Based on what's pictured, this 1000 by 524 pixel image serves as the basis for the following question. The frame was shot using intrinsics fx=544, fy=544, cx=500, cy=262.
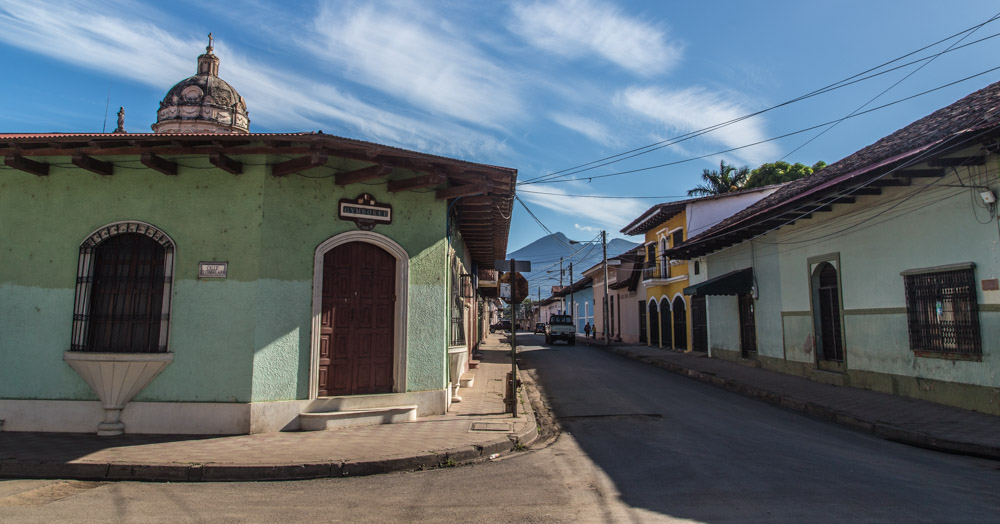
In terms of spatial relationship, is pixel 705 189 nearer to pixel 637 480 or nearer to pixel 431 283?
pixel 431 283

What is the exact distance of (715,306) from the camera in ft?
66.1

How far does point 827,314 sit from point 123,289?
48.8ft

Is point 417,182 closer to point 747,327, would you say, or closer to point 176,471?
point 176,471

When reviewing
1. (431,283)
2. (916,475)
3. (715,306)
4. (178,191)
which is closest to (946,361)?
(916,475)

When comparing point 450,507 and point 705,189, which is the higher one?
point 705,189

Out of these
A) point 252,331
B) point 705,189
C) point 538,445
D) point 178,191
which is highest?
point 705,189

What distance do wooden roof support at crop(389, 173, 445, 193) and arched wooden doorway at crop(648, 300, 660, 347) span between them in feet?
71.7

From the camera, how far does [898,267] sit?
35.4ft

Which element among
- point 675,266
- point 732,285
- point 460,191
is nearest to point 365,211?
point 460,191

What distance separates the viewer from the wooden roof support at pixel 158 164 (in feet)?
24.3

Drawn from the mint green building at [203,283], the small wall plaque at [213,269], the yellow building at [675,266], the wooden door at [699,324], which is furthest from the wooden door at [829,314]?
the small wall plaque at [213,269]

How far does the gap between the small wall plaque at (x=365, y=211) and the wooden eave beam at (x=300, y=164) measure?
84 centimetres

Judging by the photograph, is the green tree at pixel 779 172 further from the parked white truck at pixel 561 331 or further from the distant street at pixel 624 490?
the distant street at pixel 624 490

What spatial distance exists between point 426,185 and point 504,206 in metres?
2.84
